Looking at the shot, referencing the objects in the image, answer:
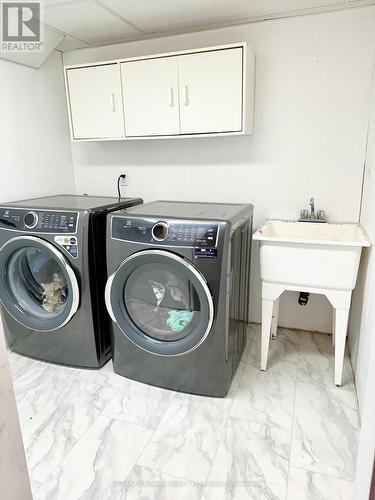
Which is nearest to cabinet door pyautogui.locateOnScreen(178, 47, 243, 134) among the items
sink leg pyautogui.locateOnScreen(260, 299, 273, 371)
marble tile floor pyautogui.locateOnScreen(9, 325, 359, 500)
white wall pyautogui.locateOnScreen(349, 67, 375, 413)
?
white wall pyautogui.locateOnScreen(349, 67, 375, 413)

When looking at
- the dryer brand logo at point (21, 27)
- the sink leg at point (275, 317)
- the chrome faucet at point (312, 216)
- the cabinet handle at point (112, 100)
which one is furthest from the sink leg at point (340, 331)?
the dryer brand logo at point (21, 27)

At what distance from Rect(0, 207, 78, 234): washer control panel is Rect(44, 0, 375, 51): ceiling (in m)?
1.14

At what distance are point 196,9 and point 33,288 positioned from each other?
199cm

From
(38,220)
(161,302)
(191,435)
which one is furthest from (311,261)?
(38,220)

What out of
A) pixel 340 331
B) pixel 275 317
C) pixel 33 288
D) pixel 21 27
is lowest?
pixel 275 317

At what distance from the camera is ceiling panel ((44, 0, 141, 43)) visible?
1943 mm

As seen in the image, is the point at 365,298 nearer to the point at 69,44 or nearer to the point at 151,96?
the point at 151,96

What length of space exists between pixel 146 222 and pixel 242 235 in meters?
0.57

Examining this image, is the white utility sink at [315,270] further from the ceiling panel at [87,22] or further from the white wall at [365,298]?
the ceiling panel at [87,22]

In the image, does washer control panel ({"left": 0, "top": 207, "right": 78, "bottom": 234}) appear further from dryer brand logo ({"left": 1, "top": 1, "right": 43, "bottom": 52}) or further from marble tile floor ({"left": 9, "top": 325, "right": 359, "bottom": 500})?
dryer brand logo ({"left": 1, "top": 1, "right": 43, "bottom": 52})

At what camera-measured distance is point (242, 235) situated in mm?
1982

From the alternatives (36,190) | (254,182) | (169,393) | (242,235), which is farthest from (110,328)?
(254,182)

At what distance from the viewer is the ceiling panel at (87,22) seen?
1.94 meters

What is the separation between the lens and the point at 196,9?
79.7 inches
